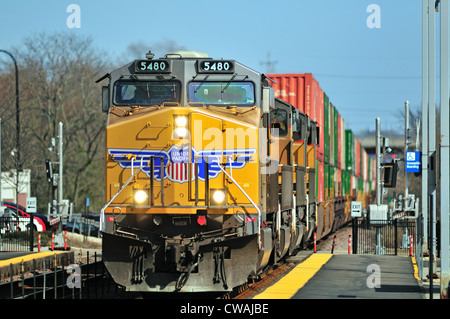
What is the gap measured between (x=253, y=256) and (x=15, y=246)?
21.2 metres

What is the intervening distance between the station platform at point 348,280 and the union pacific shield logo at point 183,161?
254 centimetres

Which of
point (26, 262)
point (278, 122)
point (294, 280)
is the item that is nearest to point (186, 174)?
point (294, 280)

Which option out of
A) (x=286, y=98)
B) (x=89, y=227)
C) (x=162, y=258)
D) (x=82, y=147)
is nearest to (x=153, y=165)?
(x=162, y=258)

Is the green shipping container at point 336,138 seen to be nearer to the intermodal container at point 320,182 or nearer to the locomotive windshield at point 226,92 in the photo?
the intermodal container at point 320,182

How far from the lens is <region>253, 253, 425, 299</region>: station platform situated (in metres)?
14.1

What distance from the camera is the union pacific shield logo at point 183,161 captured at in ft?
46.5

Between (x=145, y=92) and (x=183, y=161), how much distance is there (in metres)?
1.74

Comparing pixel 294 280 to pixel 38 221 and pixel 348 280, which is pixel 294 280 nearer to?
pixel 348 280

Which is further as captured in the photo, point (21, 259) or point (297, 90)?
point (297, 90)

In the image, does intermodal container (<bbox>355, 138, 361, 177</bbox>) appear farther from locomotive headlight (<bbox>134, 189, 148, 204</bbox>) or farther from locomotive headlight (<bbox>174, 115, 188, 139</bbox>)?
locomotive headlight (<bbox>134, 189, 148, 204</bbox>)

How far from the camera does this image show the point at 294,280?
638 inches

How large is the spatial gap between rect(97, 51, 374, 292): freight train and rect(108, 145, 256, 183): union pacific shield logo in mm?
19

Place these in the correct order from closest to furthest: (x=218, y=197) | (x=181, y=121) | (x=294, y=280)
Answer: (x=218, y=197), (x=181, y=121), (x=294, y=280)

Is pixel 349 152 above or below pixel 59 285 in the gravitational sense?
above
